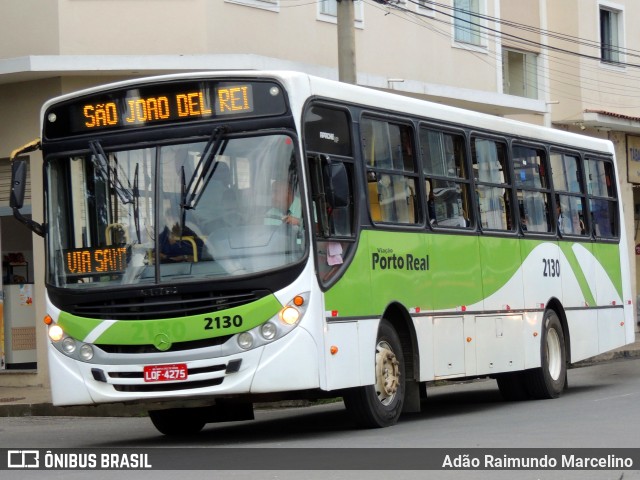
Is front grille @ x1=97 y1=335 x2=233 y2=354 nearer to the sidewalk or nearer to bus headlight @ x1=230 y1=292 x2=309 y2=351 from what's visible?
bus headlight @ x1=230 y1=292 x2=309 y2=351

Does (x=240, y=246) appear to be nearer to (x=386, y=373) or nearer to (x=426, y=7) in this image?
(x=386, y=373)

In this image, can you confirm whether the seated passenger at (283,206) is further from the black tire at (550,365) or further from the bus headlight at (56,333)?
the black tire at (550,365)

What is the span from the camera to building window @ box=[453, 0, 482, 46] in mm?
27891

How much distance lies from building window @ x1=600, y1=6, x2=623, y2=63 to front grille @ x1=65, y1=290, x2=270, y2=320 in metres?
23.6

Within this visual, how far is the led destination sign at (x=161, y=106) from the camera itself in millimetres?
12172

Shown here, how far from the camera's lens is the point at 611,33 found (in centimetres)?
3422

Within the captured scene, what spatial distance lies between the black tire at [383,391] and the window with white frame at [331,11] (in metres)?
11.1

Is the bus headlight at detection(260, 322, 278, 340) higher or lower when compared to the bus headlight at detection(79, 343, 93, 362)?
higher

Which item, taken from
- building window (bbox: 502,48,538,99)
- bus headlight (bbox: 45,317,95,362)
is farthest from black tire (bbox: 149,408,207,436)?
building window (bbox: 502,48,538,99)

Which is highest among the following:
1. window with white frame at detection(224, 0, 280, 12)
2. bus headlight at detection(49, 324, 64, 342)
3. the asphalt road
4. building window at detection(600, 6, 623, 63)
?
building window at detection(600, 6, 623, 63)

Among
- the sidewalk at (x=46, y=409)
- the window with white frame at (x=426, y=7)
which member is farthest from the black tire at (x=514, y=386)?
the window with white frame at (x=426, y=7)

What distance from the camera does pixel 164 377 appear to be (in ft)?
39.1

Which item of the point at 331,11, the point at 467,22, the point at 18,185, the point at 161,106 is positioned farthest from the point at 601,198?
the point at 467,22
